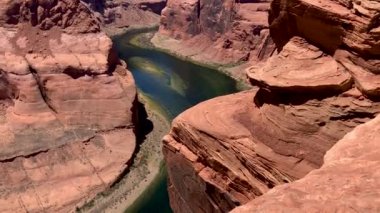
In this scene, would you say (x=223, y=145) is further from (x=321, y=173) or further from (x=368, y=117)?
(x=321, y=173)

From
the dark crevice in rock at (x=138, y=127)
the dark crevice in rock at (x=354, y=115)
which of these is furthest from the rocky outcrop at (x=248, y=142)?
the dark crevice in rock at (x=138, y=127)

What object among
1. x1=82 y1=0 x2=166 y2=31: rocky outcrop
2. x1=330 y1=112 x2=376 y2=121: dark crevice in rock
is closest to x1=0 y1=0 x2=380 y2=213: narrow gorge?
x1=330 y1=112 x2=376 y2=121: dark crevice in rock

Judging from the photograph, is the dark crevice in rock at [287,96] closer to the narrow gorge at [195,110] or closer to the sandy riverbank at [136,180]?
the narrow gorge at [195,110]

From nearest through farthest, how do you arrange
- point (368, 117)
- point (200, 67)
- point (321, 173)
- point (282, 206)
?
point (282, 206), point (321, 173), point (368, 117), point (200, 67)

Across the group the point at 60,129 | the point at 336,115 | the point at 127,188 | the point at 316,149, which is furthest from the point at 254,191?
the point at 60,129

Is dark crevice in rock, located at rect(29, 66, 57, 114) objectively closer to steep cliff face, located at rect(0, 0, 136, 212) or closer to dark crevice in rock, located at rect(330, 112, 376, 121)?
steep cliff face, located at rect(0, 0, 136, 212)

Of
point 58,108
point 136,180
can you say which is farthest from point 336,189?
point 58,108
